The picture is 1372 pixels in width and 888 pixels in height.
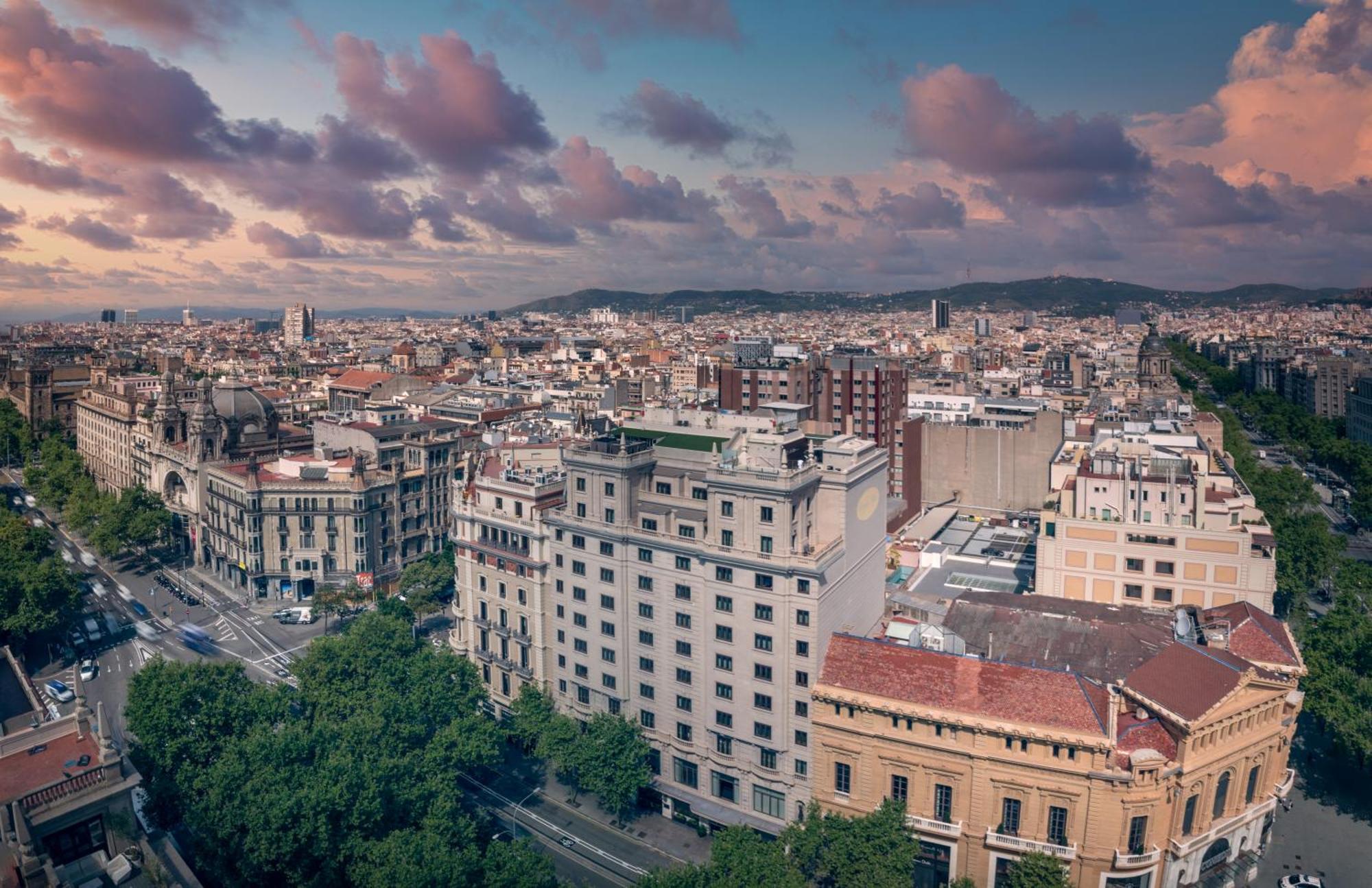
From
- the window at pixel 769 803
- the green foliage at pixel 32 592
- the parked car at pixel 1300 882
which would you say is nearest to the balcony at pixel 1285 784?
the parked car at pixel 1300 882

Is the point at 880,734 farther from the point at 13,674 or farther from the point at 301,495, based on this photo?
the point at 301,495

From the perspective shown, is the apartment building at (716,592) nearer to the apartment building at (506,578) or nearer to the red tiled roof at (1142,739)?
the apartment building at (506,578)

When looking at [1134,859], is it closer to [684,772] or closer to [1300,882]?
[1300,882]

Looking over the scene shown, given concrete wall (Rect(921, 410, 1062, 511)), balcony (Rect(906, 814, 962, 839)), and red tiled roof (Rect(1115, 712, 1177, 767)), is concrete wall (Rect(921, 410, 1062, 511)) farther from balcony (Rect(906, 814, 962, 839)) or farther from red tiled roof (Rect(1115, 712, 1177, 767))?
balcony (Rect(906, 814, 962, 839))

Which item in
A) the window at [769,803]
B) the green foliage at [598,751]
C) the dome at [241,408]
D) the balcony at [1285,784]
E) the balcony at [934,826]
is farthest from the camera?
the dome at [241,408]

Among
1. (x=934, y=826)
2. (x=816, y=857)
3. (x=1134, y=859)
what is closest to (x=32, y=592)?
(x=816, y=857)
